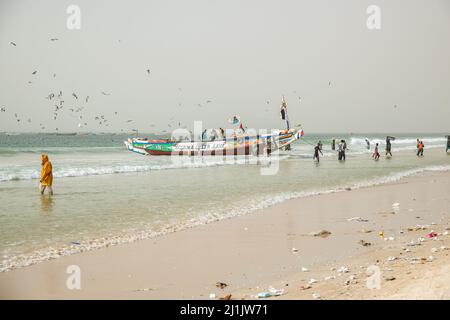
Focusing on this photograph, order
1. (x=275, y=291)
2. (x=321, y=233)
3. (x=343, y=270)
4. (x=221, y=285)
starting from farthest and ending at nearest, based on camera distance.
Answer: (x=321, y=233) < (x=343, y=270) < (x=221, y=285) < (x=275, y=291)

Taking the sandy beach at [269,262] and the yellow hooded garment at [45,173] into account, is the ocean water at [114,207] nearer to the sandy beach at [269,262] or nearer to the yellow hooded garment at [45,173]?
the yellow hooded garment at [45,173]

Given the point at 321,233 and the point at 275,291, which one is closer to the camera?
the point at 275,291

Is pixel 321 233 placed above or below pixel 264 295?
below

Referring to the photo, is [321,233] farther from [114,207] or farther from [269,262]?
[114,207]

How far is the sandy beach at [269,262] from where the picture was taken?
5.38 m

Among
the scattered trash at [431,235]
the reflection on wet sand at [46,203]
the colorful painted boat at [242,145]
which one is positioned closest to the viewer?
the scattered trash at [431,235]

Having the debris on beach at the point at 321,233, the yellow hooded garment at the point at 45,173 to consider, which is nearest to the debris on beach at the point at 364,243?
the debris on beach at the point at 321,233

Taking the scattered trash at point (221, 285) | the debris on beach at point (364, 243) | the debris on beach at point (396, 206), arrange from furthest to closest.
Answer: the debris on beach at point (396, 206) → the debris on beach at point (364, 243) → the scattered trash at point (221, 285)

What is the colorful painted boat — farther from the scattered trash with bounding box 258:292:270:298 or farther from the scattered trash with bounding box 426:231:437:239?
the scattered trash with bounding box 258:292:270:298

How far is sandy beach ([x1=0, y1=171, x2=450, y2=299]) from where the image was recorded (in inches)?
212

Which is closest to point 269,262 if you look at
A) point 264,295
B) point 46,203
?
point 264,295

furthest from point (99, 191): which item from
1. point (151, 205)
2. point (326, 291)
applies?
point (326, 291)

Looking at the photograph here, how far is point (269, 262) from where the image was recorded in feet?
22.7
